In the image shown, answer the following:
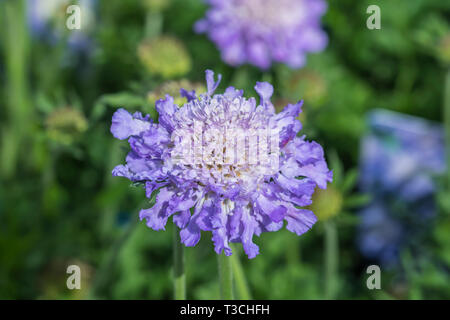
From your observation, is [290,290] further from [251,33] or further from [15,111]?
[15,111]

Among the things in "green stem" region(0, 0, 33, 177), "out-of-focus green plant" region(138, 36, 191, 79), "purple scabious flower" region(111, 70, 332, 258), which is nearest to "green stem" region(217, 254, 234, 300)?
"purple scabious flower" region(111, 70, 332, 258)

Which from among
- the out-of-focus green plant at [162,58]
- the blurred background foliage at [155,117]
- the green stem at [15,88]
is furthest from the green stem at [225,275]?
the green stem at [15,88]

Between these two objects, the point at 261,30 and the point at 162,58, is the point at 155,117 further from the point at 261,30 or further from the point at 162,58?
the point at 261,30

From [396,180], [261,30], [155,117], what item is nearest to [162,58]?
[261,30]

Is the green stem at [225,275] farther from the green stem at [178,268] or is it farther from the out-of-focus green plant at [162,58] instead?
the out-of-focus green plant at [162,58]

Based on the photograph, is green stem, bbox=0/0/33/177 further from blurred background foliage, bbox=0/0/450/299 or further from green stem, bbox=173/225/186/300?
green stem, bbox=173/225/186/300
